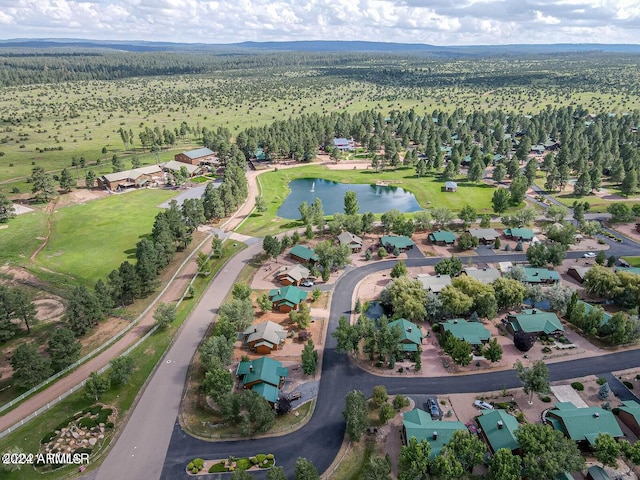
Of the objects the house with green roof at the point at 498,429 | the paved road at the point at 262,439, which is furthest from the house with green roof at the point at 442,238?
the house with green roof at the point at 498,429

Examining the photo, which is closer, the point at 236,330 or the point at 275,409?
the point at 275,409

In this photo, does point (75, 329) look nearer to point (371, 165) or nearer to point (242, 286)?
point (242, 286)

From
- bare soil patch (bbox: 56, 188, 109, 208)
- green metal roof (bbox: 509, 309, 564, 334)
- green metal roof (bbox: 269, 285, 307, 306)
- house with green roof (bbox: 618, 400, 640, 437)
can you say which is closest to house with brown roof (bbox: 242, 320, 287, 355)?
green metal roof (bbox: 269, 285, 307, 306)

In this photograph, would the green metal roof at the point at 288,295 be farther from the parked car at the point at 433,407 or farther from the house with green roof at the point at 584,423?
the house with green roof at the point at 584,423

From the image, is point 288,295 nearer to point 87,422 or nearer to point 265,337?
point 265,337

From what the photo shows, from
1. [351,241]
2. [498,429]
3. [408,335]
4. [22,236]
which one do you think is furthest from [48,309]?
[498,429]

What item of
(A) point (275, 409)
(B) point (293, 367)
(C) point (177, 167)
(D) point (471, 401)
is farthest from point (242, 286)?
(C) point (177, 167)
